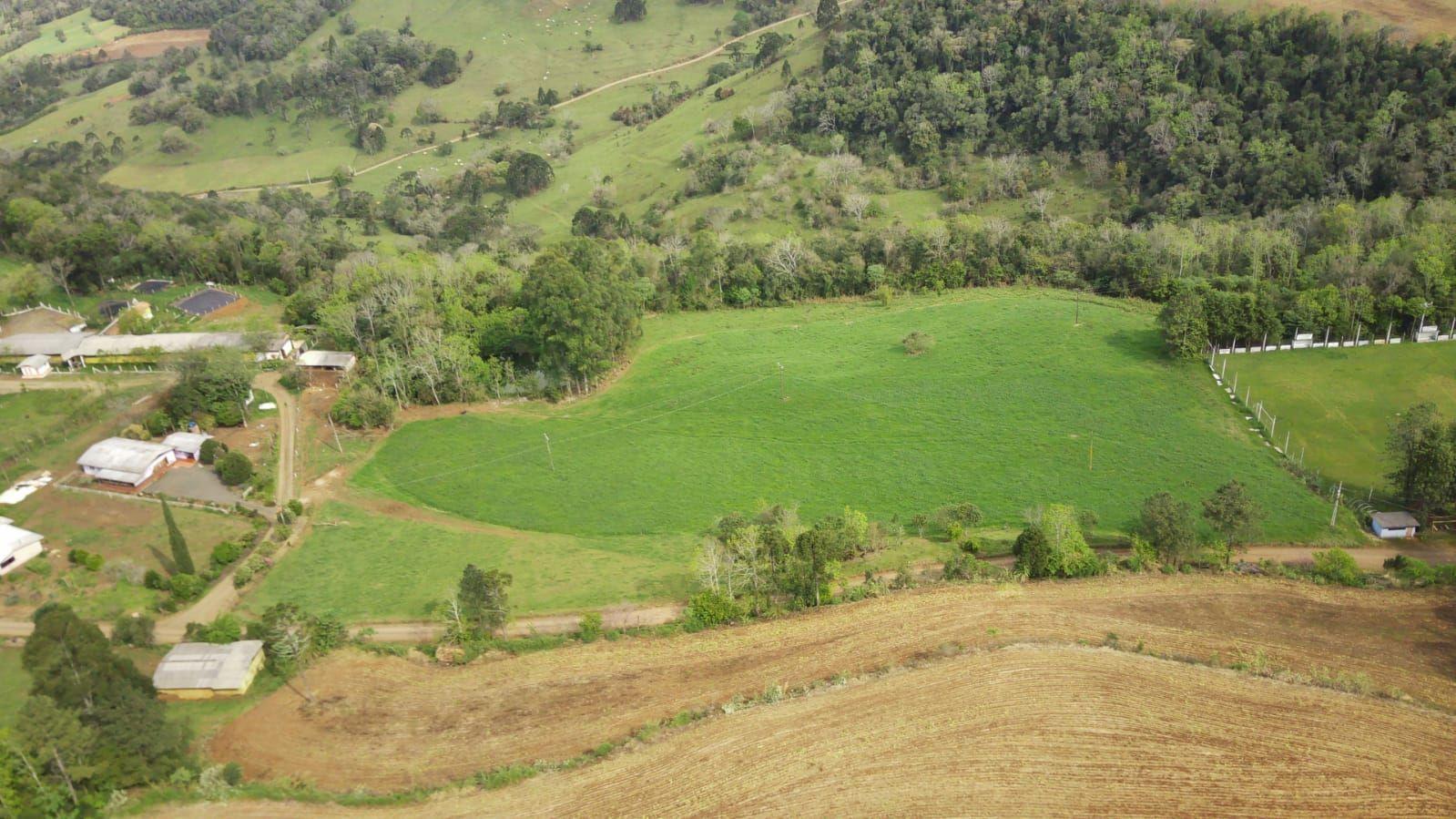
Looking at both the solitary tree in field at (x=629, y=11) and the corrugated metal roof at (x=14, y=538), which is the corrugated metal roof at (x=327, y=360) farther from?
the solitary tree in field at (x=629, y=11)

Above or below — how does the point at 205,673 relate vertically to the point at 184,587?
below

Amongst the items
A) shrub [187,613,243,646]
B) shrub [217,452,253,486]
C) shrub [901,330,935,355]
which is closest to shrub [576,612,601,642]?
shrub [187,613,243,646]

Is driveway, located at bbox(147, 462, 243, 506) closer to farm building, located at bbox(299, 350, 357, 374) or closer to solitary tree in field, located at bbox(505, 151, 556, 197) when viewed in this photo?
farm building, located at bbox(299, 350, 357, 374)

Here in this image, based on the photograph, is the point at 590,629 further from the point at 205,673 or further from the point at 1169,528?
the point at 1169,528

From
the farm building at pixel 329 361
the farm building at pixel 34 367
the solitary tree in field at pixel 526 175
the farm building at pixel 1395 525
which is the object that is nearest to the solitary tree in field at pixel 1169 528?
the farm building at pixel 1395 525

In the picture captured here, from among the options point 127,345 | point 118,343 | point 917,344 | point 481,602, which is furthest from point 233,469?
point 917,344

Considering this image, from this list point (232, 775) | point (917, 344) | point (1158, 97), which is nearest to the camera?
point (232, 775)

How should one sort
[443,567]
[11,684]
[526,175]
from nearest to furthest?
[11,684], [443,567], [526,175]
